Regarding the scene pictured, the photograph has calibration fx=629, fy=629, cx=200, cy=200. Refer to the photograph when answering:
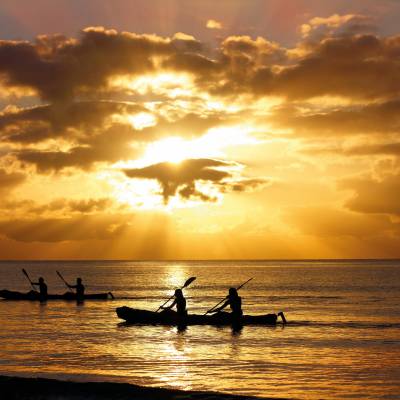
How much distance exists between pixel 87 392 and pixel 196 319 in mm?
22037

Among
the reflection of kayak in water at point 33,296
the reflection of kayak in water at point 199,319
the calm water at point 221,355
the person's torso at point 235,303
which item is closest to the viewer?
the calm water at point 221,355

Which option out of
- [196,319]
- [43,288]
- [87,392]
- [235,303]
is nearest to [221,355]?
[235,303]

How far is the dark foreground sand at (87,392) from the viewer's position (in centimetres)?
1652

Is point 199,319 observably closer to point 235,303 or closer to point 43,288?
point 235,303

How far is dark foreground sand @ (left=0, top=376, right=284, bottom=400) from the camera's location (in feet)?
54.2

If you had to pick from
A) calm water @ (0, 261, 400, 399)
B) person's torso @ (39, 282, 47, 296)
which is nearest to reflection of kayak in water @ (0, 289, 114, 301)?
person's torso @ (39, 282, 47, 296)

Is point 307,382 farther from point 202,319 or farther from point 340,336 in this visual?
point 202,319

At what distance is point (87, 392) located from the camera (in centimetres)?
1688

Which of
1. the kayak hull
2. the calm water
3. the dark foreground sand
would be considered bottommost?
the calm water

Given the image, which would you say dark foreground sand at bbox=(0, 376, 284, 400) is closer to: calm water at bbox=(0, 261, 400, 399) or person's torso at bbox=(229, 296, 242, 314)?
calm water at bbox=(0, 261, 400, 399)

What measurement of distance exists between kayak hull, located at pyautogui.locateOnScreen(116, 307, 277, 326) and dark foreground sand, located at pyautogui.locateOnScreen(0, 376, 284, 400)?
68.0 feet

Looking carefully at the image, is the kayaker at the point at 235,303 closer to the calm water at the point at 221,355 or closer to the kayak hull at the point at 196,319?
the kayak hull at the point at 196,319

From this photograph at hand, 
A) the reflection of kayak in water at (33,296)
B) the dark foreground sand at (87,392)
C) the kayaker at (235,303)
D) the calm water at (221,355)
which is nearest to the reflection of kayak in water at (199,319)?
the kayaker at (235,303)

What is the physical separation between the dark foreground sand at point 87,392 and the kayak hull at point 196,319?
20714 millimetres
